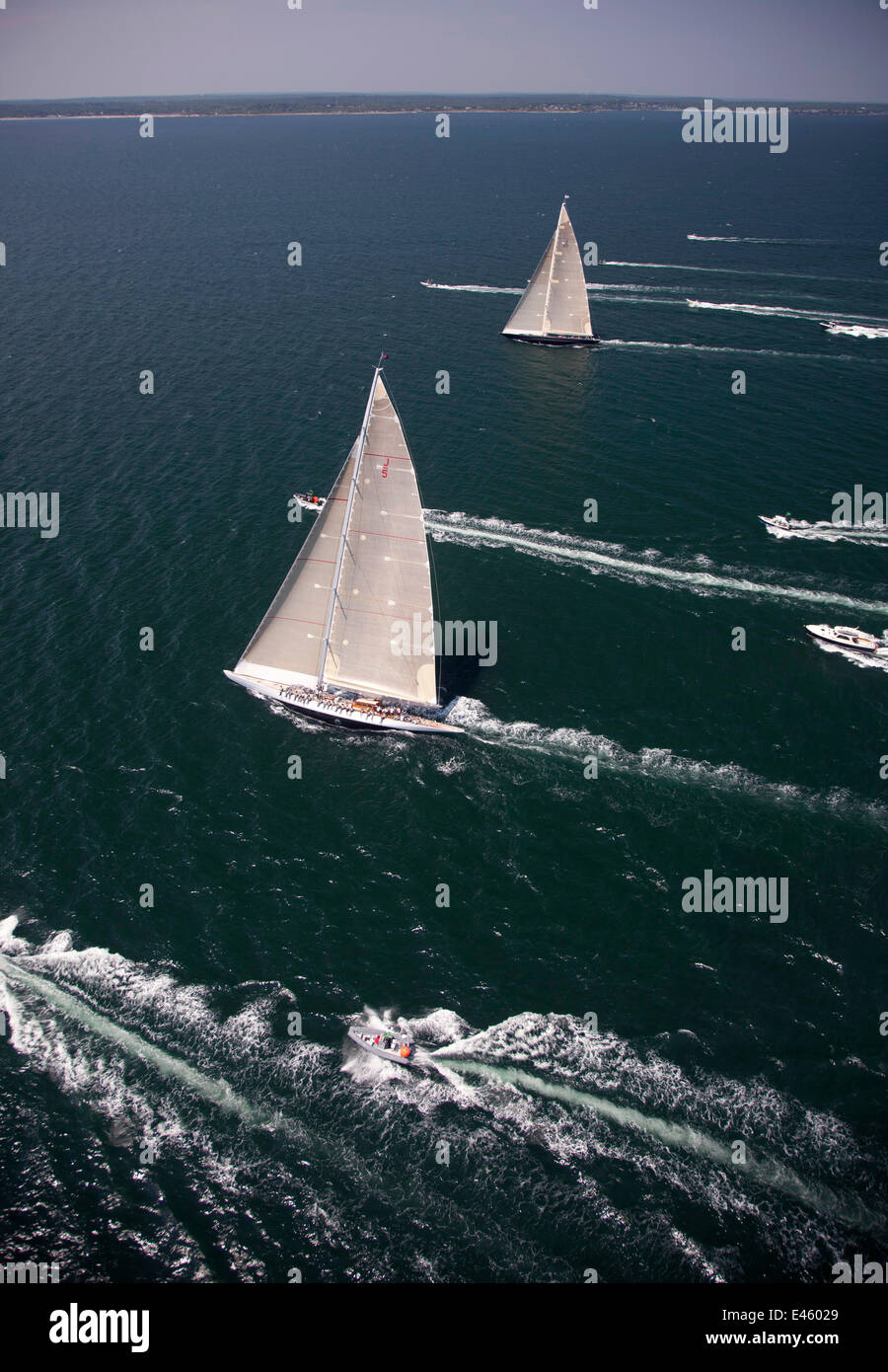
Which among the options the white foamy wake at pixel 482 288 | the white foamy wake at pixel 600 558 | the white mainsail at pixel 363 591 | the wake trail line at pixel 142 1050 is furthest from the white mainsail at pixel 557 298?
the wake trail line at pixel 142 1050

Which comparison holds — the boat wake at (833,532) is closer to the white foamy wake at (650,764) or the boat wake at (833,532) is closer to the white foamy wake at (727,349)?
the white foamy wake at (650,764)

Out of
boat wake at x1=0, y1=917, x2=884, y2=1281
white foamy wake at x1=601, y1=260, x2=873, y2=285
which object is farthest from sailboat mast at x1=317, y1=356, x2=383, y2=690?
white foamy wake at x1=601, y1=260, x2=873, y2=285

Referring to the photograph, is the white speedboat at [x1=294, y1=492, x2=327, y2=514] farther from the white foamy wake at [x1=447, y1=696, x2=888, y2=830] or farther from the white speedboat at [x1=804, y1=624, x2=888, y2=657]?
the white speedboat at [x1=804, y1=624, x2=888, y2=657]

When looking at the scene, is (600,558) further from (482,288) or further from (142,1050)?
(482,288)

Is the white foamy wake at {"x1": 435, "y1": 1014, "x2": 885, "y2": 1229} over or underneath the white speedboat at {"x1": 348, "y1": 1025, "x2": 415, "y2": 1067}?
underneath

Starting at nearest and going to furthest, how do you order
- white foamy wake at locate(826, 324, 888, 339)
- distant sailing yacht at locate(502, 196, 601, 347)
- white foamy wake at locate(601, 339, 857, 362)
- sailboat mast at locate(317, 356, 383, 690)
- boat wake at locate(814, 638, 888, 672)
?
sailboat mast at locate(317, 356, 383, 690), boat wake at locate(814, 638, 888, 672), white foamy wake at locate(601, 339, 857, 362), distant sailing yacht at locate(502, 196, 601, 347), white foamy wake at locate(826, 324, 888, 339)
